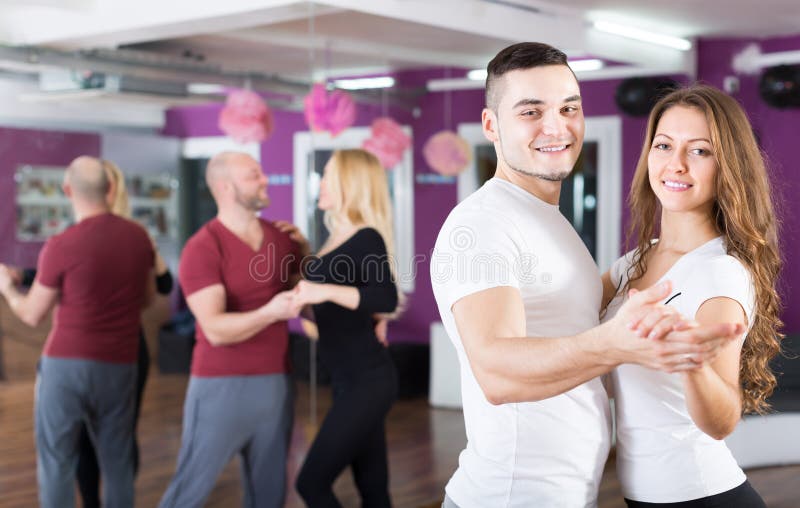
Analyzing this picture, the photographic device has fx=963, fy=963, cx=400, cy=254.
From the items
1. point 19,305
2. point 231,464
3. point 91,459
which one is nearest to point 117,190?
point 19,305

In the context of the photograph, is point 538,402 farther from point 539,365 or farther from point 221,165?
point 221,165

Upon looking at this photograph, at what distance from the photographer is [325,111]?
4.38 metres

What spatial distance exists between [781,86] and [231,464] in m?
4.06

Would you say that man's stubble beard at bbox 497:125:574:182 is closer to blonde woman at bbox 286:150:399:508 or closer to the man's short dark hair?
the man's short dark hair

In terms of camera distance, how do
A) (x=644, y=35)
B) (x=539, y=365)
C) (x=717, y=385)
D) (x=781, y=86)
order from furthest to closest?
(x=781, y=86) < (x=644, y=35) < (x=717, y=385) < (x=539, y=365)

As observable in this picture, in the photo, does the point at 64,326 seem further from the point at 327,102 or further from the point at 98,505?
the point at 327,102

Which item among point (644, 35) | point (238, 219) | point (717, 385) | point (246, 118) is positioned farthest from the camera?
point (644, 35)

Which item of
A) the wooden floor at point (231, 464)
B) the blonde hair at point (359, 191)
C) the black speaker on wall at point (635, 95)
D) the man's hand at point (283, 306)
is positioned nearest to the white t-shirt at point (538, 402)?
the man's hand at point (283, 306)

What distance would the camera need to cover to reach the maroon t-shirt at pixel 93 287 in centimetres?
396

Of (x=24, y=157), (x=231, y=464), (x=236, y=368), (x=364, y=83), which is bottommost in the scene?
(x=231, y=464)

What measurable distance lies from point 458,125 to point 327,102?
0.90 metres

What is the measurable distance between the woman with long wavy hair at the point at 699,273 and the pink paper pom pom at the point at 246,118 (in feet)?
8.94

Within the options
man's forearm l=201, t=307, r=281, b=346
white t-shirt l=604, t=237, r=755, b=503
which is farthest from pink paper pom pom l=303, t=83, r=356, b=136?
white t-shirt l=604, t=237, r=755, b=503

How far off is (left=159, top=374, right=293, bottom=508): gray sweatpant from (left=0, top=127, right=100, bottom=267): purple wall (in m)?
1.01
